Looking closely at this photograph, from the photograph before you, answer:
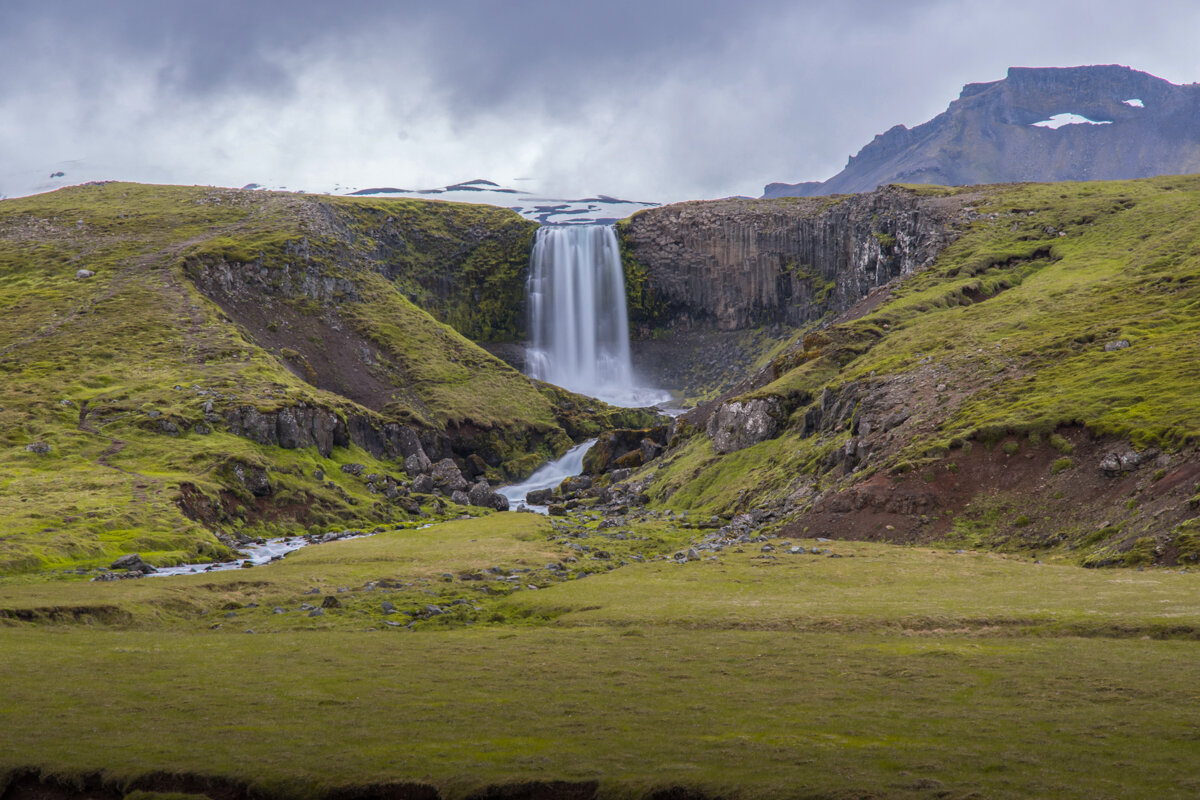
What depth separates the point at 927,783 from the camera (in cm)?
1270

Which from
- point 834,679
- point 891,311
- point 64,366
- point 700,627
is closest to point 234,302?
point 64,366

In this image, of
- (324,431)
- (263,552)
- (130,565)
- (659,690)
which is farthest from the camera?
(324,431)

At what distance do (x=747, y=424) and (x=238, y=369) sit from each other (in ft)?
177

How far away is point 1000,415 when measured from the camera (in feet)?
163

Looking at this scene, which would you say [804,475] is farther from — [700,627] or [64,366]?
[64,366]

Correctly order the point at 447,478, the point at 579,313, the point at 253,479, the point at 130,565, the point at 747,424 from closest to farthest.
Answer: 1. the point at 130,565
2. the point at 253,479
3. the point at 747,424
4. the point at 447,478
5. the point at 579,313

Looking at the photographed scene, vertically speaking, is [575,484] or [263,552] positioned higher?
[263,552]

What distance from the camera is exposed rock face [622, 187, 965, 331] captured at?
5098 inches

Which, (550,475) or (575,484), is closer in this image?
(575,484)

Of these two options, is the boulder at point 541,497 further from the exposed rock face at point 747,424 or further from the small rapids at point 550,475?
the exposed rock face at point 747,424

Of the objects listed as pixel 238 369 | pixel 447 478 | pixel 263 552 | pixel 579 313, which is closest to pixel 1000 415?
Result: pixel 263 552

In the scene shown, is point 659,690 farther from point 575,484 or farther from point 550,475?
point 550,475

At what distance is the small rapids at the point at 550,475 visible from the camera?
316 feet

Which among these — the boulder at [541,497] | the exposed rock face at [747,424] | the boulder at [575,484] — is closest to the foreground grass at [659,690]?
the exposed rock face at [747,424]
